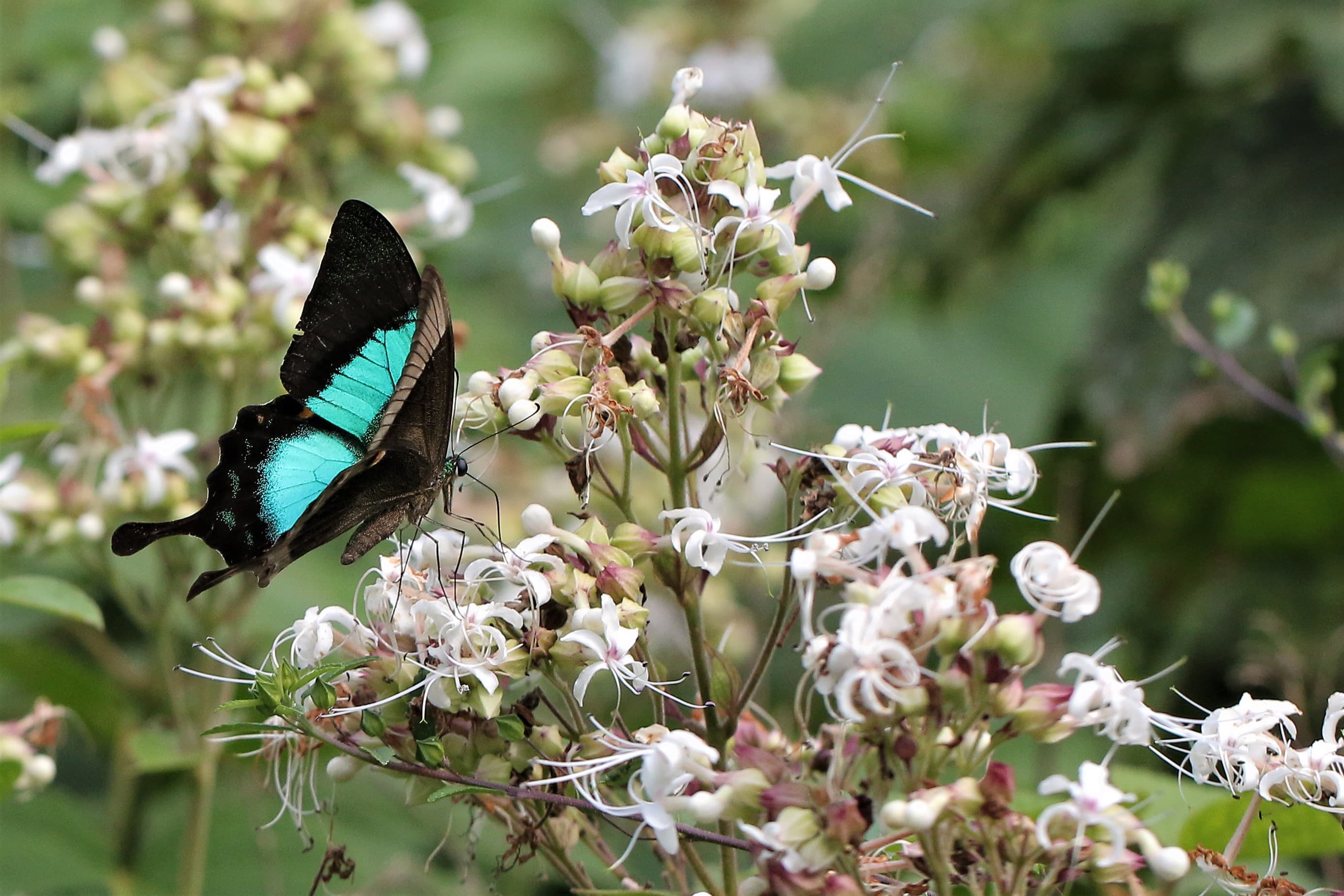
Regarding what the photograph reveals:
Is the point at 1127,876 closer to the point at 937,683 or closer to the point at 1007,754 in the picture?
the point at 937,683

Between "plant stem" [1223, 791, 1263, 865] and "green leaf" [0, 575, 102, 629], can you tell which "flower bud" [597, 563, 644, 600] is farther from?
"green leaf" [0, 575, 102, 629]

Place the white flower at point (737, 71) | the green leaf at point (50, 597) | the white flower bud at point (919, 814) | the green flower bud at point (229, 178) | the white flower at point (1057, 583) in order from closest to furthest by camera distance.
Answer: the white flower bud at point (919, 814), the white flower at point (1057, 583), the green leaf at point (50, 597), the green flower bud at point (229, 178), the white flower at point (737, 71)

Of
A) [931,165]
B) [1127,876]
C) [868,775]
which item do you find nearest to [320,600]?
[868,775]

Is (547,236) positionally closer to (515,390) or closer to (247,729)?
(515,390)

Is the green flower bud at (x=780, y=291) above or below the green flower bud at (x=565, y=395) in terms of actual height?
above

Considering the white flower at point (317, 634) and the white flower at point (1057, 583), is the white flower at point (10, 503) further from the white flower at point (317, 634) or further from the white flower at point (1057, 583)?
the white flower at point (1057, 583)

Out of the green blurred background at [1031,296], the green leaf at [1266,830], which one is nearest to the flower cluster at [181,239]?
the green blurred background at [1031,296]
